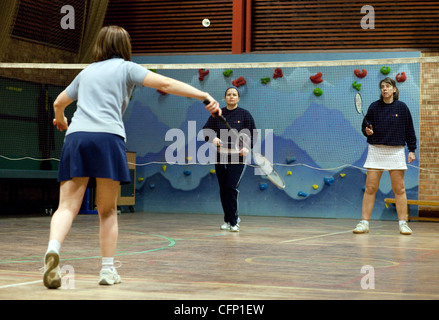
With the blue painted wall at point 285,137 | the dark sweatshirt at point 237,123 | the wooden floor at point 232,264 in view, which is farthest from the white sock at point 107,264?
the blue painted wall at point 285,137

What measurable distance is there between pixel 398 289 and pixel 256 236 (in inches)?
160

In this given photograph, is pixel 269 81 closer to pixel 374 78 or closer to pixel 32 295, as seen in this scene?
pixel 374 78

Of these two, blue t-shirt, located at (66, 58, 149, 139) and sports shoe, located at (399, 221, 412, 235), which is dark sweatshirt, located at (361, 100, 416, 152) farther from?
blue t-shirt, located at (66, 58, 149, 139)

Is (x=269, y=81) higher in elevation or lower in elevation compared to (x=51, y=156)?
higher

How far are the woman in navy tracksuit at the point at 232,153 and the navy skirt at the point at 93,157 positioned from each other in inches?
174

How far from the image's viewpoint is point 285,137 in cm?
1266

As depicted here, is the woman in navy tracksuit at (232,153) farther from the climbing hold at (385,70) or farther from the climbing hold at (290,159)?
the climbing hold at (385,70)

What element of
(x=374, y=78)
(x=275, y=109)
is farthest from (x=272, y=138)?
(x=374, y=78)

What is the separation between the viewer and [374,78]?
1233 centimetres

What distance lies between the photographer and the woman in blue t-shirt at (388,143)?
8508 mm

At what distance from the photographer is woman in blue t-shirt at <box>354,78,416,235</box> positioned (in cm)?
851

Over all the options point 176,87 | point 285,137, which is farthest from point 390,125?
point 176,87

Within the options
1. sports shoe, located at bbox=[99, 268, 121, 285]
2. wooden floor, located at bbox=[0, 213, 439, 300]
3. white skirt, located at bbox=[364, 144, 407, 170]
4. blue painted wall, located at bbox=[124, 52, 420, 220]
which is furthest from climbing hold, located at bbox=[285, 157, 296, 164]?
sports shoe, located at bbox=[99, 268, 121, 285]
